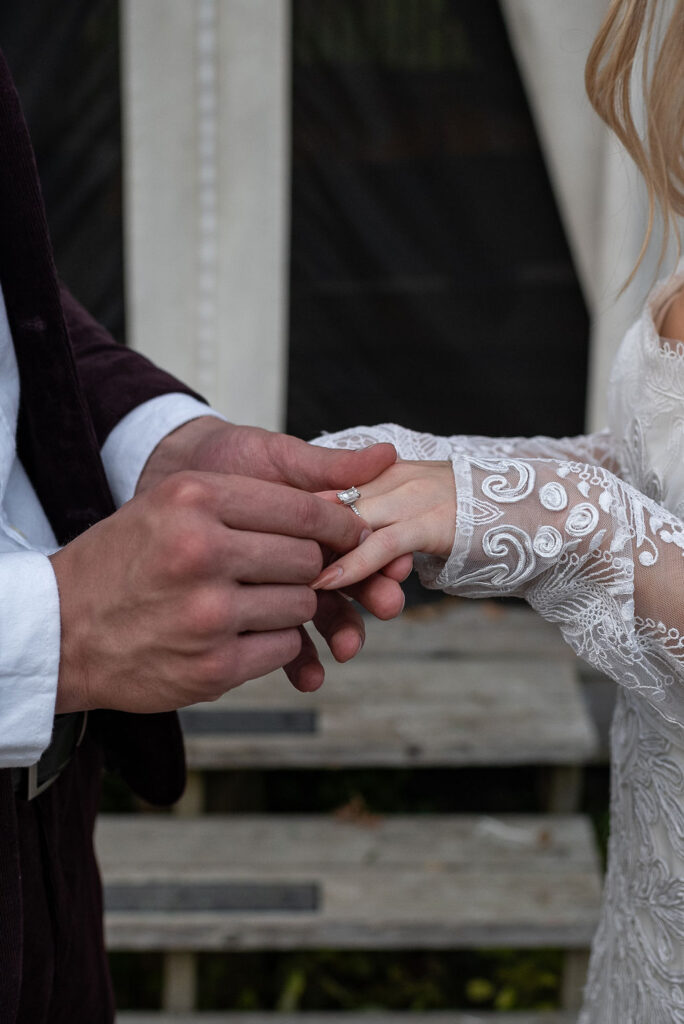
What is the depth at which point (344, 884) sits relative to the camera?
8.40 ft

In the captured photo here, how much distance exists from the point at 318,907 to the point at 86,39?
8.68ft

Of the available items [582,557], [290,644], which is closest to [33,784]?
[290,644]

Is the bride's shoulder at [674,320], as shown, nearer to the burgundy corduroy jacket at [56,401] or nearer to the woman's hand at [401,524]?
the woman's hand at [401,524]

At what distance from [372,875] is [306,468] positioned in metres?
1.72

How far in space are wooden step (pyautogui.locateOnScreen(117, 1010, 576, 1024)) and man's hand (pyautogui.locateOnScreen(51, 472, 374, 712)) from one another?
1.87 meters

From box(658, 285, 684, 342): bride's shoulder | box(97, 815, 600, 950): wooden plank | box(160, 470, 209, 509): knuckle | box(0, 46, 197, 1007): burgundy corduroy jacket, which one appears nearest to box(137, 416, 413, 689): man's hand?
box(0, 46, 197, 1007): burgundy corduroy jacket

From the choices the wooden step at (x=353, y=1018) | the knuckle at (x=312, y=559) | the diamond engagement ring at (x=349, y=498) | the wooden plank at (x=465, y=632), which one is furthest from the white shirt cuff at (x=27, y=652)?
the wooden plank at (x=465, y=632)

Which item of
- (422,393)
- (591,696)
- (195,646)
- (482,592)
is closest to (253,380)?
(422,393)

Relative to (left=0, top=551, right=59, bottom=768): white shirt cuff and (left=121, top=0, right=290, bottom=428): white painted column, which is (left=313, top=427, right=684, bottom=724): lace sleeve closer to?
(left=0, top=551, right=59, bottom=768): white shirt cuff

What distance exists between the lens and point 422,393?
3.29 metres

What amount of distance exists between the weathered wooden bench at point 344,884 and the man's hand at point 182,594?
1728 millimetres

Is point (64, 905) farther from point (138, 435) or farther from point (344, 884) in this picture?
point (344, 884)

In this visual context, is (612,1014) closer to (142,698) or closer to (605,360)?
(142,698)

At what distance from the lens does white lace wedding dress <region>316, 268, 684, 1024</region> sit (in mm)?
1097
